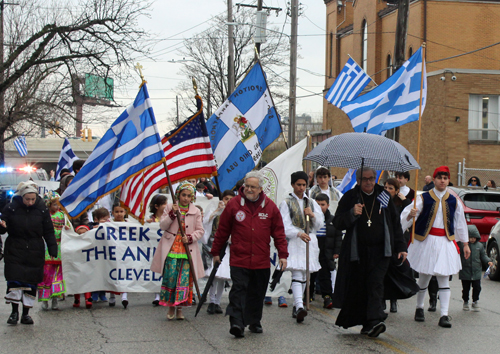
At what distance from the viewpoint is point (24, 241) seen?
7.88 metres

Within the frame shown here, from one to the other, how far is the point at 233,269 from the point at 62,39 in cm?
1638

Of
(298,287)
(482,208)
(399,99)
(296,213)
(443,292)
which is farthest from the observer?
(482,208)

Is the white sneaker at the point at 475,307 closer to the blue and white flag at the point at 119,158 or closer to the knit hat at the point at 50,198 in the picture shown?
the blue and white flag at the point at 119,158

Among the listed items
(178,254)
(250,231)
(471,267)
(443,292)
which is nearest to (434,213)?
(443,292)

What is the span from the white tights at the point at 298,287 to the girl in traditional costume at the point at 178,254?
1.14 metres

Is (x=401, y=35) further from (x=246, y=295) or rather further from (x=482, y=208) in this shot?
(x=246, y=295)

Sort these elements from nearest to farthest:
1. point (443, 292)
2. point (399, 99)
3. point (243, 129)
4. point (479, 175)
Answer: point (443, 292) < point (243, 129) < point (399, 99) < point (479, 175)

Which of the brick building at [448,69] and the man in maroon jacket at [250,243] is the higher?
the brick building at [448,69]

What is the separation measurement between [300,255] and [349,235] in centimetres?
123

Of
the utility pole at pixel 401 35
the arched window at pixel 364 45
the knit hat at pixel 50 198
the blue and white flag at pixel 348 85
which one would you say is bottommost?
the knit hat at pixel 50 198

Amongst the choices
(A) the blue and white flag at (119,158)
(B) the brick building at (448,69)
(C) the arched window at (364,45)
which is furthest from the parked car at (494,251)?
(C) the arched window at (364,45)

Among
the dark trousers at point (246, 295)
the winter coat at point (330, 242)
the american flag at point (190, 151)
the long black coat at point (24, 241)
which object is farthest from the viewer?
the winter coat at point (330, 242)

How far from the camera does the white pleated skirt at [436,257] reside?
8000 mm

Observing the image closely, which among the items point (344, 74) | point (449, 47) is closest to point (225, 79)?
point (449, 47)
